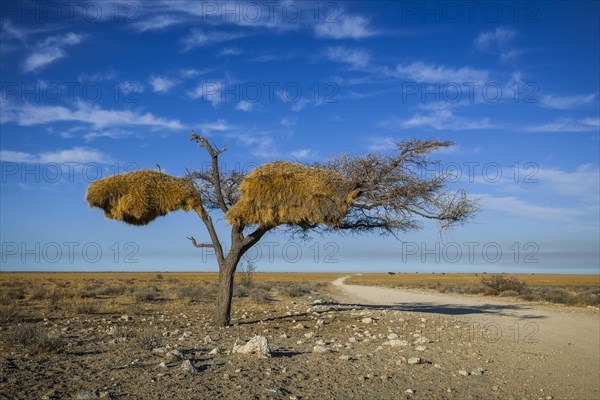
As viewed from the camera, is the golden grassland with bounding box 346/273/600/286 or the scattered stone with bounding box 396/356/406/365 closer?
the scattered stone with bounding box 396/356/406/365

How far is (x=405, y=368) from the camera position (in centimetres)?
840

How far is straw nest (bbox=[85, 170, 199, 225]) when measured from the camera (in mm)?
14744

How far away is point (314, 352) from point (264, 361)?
1.57 metres

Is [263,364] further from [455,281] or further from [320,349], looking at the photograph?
[455,281]

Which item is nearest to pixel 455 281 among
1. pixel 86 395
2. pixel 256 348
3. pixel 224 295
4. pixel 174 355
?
pixel 224 295

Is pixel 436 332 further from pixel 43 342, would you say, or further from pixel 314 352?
pixel 43 342

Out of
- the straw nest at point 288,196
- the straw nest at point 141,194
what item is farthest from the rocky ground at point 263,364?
the straw nest at point 141,194

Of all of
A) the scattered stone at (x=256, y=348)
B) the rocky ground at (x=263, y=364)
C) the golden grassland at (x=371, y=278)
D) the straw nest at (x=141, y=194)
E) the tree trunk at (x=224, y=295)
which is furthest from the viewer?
the golden grassland at (x=371, y=278)

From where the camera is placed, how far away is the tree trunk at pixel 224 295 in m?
14.3

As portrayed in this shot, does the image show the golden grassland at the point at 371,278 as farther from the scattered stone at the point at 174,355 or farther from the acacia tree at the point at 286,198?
the scattered stone at the point at 174,355

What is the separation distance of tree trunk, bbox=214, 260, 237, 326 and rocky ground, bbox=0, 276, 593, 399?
83cm

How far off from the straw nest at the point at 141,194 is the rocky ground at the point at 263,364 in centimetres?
362

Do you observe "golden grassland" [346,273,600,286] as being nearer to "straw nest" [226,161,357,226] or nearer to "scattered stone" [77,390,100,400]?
"straw nest" [226,161,357,226]

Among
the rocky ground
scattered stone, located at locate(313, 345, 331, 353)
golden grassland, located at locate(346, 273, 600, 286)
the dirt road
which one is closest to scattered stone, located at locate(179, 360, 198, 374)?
the rocky ground
